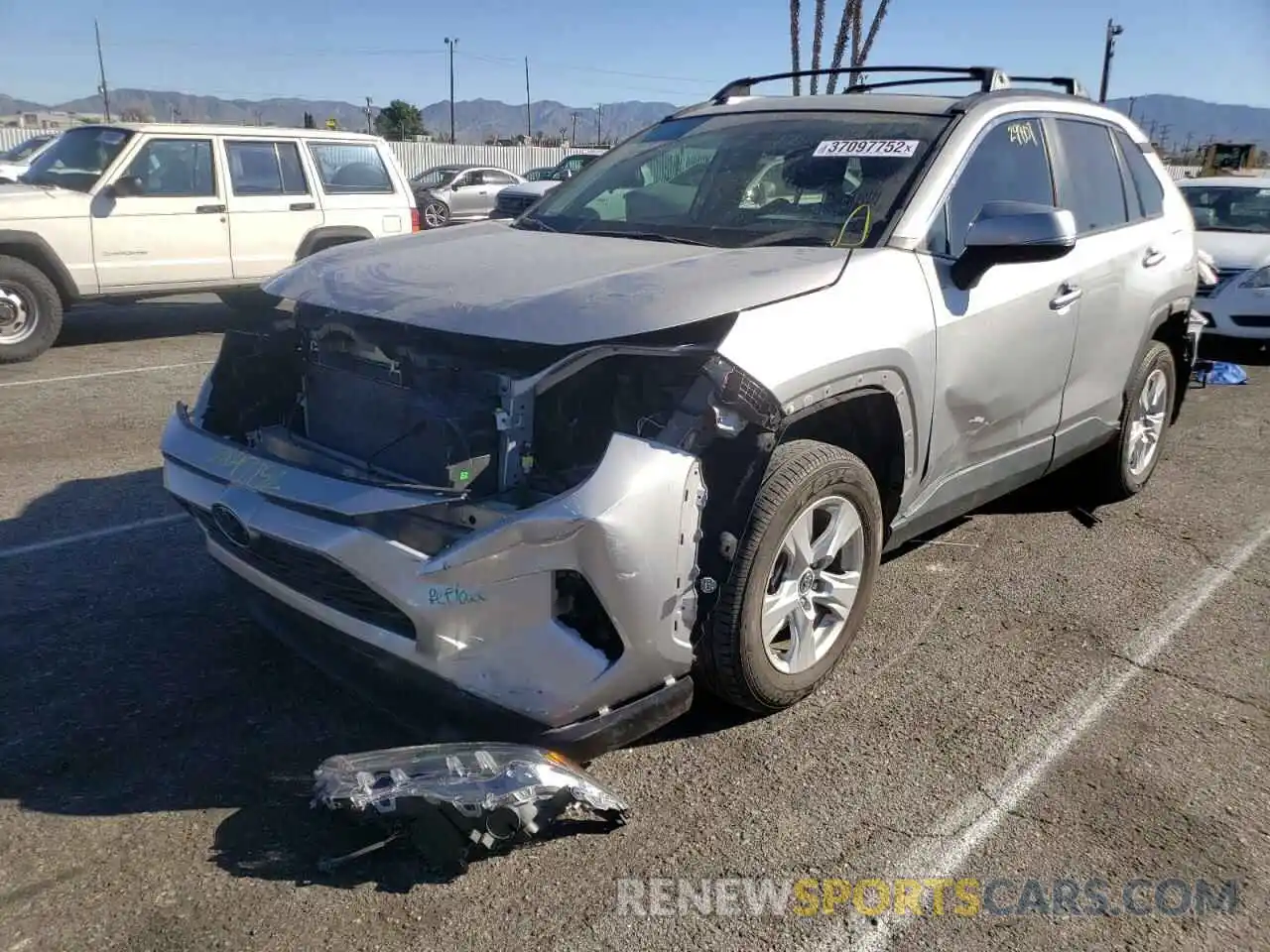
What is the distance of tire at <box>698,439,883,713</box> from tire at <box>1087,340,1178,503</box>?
2.33 m

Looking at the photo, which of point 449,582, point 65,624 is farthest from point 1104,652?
point 65,624

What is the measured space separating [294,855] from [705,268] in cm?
196

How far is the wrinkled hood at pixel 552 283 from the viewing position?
110 inches

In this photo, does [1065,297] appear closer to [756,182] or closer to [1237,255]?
[756,182]

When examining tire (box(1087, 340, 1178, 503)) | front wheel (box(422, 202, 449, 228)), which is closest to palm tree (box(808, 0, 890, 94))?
front wheel (box(422, 202, 449, 228))

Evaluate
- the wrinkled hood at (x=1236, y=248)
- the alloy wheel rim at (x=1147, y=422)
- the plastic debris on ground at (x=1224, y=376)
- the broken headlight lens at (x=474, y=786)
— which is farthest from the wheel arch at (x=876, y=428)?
the wrinkled hood at (x=1236, y=248)

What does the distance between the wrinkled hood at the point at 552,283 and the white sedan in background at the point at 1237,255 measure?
25.5ft

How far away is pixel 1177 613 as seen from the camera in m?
4.18

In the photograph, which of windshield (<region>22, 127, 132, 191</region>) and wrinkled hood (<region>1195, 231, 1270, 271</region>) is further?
wrinkled hood (<region>1195, 231, 1270, 271</region>)

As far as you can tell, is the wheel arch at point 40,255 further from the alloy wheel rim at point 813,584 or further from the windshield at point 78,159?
the alloy wheel rim at point 813,584

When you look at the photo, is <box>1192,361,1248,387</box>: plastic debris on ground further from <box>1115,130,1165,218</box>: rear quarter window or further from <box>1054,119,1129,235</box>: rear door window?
<box>1054,119,1129,235</box>: rear door window

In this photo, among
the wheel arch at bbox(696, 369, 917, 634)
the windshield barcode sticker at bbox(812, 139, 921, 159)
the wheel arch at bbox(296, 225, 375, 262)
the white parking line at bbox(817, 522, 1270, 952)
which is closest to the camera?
the white parking line at bbox(817, 522, 1270, 952)

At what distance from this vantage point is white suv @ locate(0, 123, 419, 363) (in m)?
8.92

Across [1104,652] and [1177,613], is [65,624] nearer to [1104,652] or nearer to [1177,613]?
[1104,652]
